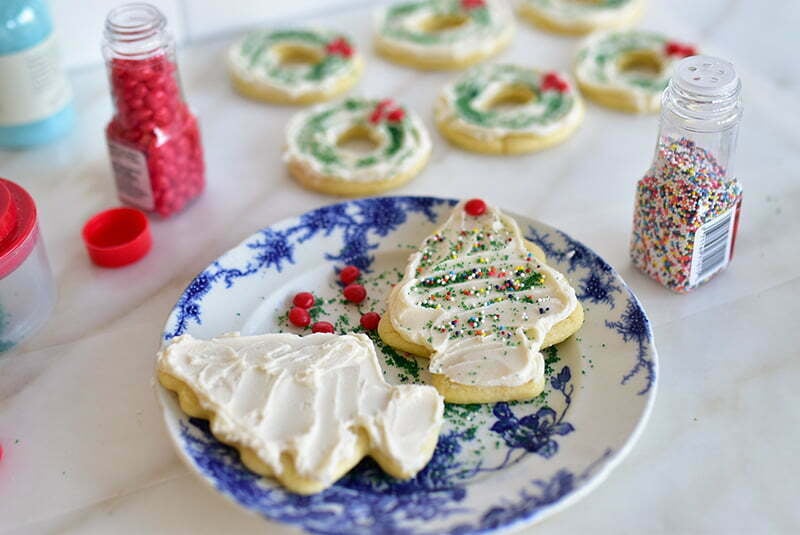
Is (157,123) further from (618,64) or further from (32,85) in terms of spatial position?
(618,64)

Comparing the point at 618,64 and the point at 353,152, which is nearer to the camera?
the point at 353,152

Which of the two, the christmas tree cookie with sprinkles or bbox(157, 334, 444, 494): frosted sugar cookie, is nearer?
bbox(157, 334, 444, 494): frosted sugar cookie

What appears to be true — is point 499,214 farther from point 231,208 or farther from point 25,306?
point 25,306

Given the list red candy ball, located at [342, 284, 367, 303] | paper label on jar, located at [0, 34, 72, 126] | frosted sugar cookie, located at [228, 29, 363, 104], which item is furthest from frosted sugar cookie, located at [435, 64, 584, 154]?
paper label on jar, located at [0, 34, 72, 126]

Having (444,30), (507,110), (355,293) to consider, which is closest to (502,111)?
(507,110)

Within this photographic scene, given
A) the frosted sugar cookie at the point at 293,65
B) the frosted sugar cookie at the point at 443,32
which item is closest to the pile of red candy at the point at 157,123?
the frosted sugar cookie at the point at 293,65

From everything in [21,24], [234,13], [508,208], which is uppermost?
[21,24]

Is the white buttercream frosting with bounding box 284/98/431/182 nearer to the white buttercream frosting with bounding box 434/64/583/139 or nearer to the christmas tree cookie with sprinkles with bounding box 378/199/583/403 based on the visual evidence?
the white buttercream frosting with bounding box 434/64/583/139

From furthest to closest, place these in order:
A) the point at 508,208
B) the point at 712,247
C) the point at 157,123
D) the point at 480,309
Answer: the point at 508,208
the point at 157,123
the point at 712,247
the point at 480,309
